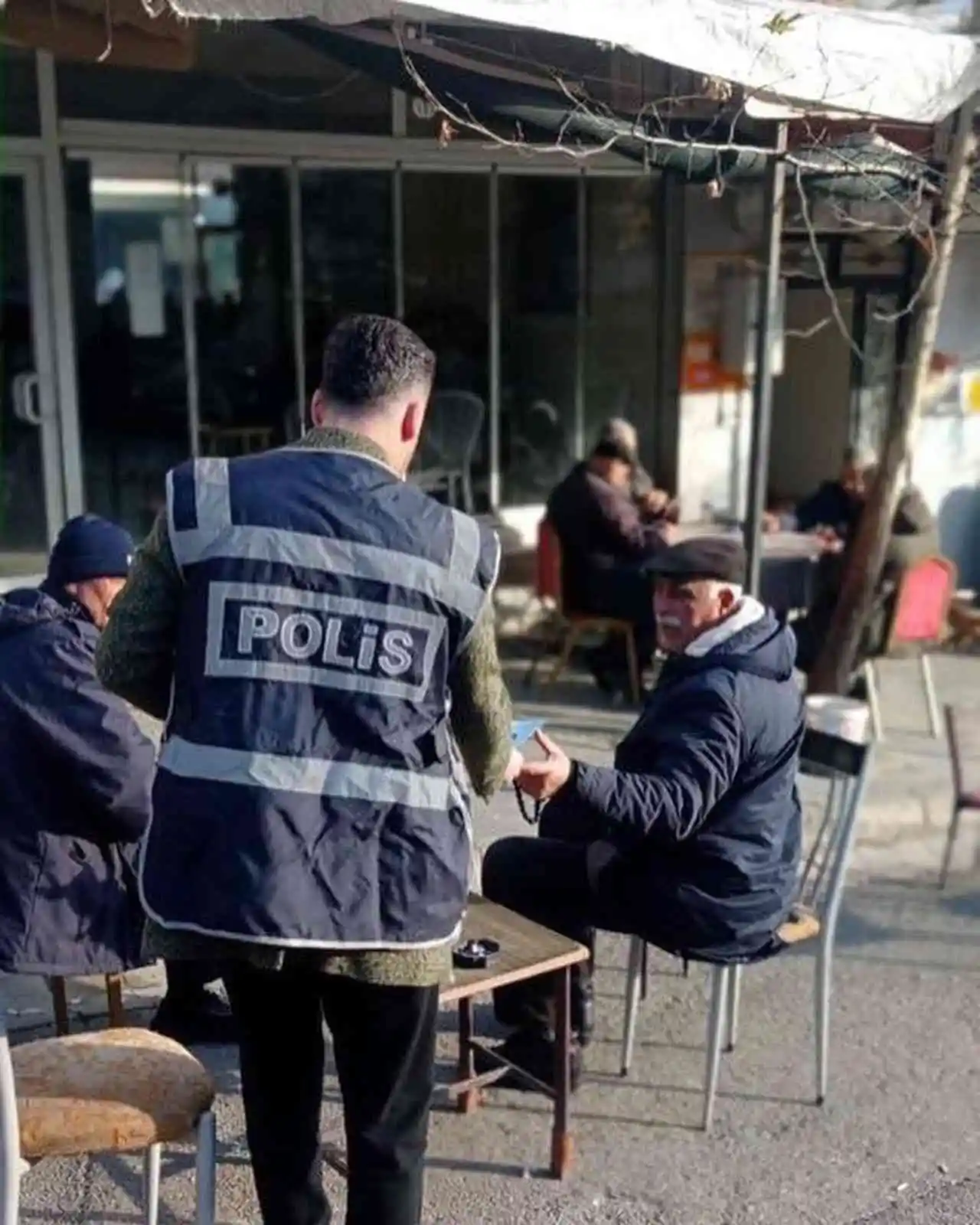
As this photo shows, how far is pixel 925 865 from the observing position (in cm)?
593

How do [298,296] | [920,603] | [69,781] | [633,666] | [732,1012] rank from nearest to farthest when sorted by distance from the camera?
[69,781]
[732,1012]
[920,603]
[633,666]
[298,296]

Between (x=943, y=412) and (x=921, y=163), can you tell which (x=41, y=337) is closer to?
(x=921, y=163)

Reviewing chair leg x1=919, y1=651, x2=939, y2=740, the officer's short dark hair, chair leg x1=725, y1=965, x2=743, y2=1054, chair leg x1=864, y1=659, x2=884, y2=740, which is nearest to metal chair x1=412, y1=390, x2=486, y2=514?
chair leg x1=864, y1=659, x2=884, y2=740

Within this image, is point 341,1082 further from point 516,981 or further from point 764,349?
point 764,349

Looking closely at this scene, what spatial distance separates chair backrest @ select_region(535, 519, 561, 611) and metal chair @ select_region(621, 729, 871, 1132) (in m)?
3.67

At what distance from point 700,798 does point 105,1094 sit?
1414mm

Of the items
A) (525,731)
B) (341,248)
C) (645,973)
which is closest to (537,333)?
(341,248)

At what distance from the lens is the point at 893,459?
6.80 metres

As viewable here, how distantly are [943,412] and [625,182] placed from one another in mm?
2661

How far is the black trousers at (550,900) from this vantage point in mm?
3854

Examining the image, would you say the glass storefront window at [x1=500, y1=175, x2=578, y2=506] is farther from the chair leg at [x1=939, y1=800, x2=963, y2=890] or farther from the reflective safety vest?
the reflective safety vest

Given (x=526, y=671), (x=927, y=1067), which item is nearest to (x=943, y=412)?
(x=526, y=671)

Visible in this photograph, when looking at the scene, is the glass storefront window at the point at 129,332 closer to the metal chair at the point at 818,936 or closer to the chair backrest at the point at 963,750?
the chair backrest at the point at 963,750

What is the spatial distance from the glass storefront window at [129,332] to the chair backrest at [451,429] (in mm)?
1520
